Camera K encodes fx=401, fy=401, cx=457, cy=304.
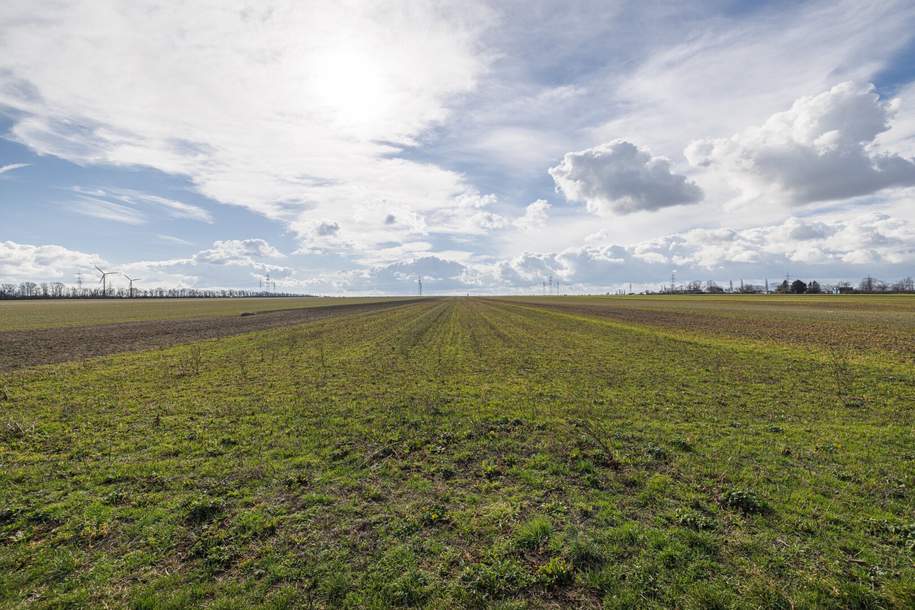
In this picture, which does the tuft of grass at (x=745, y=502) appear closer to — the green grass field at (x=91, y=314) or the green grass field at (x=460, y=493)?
the green grass field at (x=460, y=493)

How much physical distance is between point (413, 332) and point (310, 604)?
120ft

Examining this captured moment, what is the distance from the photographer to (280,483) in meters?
9.41

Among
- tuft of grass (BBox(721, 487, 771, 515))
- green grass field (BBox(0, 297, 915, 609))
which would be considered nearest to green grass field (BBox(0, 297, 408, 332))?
green grass field (BBox(0, 297, 915, 609))

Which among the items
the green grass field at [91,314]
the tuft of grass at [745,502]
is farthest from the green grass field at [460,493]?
the green grass field at [91,314]

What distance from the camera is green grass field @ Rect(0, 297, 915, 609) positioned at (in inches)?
240

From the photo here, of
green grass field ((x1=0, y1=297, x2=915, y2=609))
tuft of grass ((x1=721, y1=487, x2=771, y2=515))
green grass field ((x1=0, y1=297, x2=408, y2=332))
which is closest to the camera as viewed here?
green grass field ((x1=0, y1=297, x2=915, y2=609))

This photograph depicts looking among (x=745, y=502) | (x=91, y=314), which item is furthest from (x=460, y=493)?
(x=91, y=314)

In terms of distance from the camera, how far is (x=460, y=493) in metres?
8.98

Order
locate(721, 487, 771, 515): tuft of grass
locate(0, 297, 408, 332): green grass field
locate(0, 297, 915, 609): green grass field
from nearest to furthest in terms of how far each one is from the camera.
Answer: locate(0, 297, 915, 609): green grass field < locate(721, 487, 771, 515): tuft of grass < locate(0, 297, 408, 332): green grass field

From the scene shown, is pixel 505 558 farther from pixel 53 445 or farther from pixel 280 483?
pixel 53 445

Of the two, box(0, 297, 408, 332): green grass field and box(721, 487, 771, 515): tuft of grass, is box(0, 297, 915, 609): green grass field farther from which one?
box(0, 297, 408, 332): green grass field

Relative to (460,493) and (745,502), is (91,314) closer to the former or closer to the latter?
(460,493)

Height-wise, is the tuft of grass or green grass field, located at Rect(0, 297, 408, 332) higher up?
green grass field, located at Rect(0, 297, 408, 332)

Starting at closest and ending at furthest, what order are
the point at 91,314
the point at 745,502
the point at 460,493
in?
the point at 745,502
the point at 460,493
the point at 91,314
